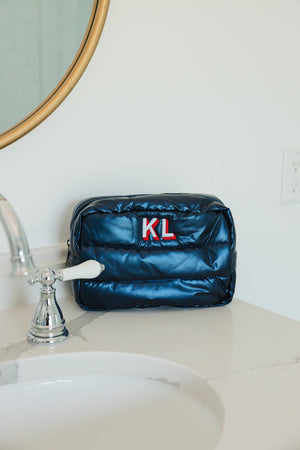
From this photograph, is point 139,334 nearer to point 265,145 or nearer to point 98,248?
point 98,248

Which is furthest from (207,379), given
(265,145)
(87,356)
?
(265,145)

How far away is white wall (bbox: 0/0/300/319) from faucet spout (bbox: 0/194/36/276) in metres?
0.39

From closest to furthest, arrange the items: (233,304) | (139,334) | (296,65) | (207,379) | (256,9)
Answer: (207,379) → (139,334) → (233,304) → (256,9) → (296,65)

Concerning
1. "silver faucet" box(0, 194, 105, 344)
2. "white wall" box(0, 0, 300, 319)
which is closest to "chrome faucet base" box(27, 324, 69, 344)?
"silver faucet" box(0, 194, 105, 344)

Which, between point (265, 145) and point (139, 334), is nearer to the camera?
point (139, 334)

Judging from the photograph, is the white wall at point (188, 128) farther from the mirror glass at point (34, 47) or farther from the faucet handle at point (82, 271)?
the faucet handle at point (82, 271)

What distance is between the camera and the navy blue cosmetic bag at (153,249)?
30.9 inches

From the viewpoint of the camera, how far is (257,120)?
1142 mm

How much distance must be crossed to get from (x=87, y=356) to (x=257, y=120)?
2.29 ft

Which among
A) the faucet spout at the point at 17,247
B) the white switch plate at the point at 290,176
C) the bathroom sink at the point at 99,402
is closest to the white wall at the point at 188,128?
the white switch plate at the point at 290,176

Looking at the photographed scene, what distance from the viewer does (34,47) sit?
0.82 metres

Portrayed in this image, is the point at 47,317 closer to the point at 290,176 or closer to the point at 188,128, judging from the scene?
the point at 188,128

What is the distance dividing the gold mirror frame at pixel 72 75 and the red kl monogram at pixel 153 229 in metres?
0.24

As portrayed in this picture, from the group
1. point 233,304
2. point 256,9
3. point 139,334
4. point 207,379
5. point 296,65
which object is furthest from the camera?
point 296,65
